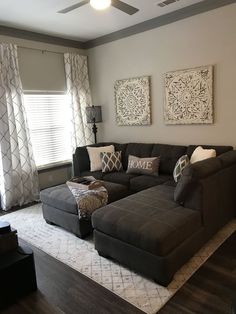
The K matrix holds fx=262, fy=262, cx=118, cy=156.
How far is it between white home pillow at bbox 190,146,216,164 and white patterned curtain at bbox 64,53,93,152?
2599mm

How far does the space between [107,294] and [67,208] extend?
1263mm

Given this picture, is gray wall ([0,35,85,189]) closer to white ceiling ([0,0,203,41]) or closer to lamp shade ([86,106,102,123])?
white ceiling ([0,0,203,41])

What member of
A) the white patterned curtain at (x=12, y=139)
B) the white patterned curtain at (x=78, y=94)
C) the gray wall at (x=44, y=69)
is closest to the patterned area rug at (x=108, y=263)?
the white patterned curtain at (x=12, y=139)

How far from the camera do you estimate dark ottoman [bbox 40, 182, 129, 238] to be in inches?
124

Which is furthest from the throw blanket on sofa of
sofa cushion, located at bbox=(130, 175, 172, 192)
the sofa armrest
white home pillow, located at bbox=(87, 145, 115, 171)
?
white home pillow, located at bbox=(87, 145, 115, 171)

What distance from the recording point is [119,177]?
4.08 meters

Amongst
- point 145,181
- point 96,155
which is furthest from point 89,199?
point 96,155

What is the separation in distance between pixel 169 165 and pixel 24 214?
2387 millimetres

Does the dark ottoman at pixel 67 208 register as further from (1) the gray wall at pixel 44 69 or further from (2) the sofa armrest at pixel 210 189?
(1) the gray wall at pixel 44 69

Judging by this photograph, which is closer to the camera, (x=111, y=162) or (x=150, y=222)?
(x=150, y=222)

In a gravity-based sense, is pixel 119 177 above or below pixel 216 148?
below

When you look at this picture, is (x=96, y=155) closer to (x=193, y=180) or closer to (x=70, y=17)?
(x=70, y=17)

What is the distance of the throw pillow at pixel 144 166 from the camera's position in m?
4.03

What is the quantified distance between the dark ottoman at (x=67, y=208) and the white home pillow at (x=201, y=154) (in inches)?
40.5
